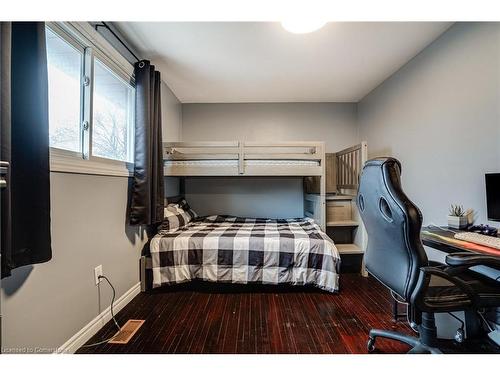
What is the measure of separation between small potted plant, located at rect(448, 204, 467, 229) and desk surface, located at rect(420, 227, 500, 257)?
0.15m

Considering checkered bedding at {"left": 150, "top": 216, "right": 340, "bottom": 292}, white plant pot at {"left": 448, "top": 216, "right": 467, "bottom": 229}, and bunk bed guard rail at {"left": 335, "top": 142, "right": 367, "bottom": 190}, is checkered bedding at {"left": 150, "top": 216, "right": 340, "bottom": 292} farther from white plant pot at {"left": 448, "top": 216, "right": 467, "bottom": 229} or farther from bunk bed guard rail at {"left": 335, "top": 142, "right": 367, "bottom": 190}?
bunk bed guard rail at {"left": 335, "top": 142, "right": 367, "bottom": 190}

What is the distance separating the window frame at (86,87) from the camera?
147 cm

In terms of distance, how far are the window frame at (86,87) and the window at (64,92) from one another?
0.03 metres

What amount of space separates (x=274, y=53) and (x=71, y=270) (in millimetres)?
2379

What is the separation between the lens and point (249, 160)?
2.91 metres

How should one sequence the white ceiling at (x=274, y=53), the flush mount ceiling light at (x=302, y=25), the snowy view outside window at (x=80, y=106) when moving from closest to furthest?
the snowy view outside window at (x=80, y=106) < the flush mount ceiling light at (x=302, y=25) < the white ceiling at (x=274, y=53)

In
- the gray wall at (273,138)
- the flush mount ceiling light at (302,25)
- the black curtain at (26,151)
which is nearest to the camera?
the black curtain at (26,151)

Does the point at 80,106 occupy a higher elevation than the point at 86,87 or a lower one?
lower

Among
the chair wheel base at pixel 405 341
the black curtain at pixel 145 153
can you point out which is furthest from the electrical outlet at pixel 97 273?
the chair wheel base at pixel 405 341

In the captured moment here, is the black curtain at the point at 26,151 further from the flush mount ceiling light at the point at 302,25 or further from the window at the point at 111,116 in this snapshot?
the flush mount ceiling light at the point at 302,25

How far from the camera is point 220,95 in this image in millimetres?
3607

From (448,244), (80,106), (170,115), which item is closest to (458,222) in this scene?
(448,244)

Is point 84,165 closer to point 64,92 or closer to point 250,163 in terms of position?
point 64,92
